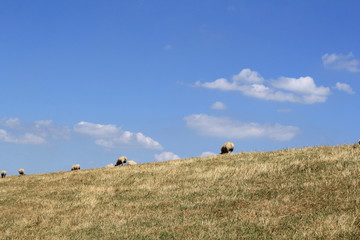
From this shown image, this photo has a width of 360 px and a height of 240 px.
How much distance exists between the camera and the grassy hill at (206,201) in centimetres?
1434

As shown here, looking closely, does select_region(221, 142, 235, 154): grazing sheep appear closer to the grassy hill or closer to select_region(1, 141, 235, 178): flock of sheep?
select_region(1, 141, 235, 178): flock of sheep

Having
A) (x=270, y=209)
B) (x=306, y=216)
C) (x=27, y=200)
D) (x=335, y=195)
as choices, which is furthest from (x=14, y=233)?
(x=335, y=195)

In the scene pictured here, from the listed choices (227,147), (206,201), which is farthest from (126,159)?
(206,201)

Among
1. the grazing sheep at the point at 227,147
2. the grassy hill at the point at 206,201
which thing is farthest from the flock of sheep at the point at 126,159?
the grassy hill at the point at 206,201

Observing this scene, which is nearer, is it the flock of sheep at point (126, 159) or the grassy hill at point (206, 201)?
the grassy hill at point (206, 201)

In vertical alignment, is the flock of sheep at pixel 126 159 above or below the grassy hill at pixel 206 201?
above

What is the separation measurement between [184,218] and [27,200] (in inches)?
648

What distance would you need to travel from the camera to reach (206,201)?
2102 centimetres

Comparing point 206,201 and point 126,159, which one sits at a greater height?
point 126,159

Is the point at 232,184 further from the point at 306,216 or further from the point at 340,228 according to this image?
the point at 340,228

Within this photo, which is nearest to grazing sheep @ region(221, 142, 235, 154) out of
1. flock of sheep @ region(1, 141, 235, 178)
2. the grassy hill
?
flock of sheep @ region(1, 141, 235, 178)

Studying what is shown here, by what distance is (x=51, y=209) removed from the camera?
24000 mm

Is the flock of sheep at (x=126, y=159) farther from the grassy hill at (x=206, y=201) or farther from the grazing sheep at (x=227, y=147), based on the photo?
the grassy hill at (x=206, y=201)

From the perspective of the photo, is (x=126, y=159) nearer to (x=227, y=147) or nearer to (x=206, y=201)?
(x=227, y=147)
